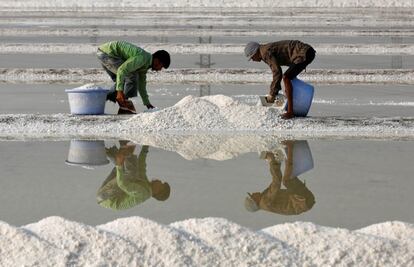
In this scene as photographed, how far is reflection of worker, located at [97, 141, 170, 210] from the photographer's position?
661 centimetres

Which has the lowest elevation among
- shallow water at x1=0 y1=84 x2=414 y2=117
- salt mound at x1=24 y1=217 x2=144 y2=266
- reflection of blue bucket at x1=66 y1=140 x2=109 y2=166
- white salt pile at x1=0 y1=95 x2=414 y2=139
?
shallow water at x1=0 y1=84 x2=414 y2=117

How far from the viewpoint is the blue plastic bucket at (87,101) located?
10.7 m

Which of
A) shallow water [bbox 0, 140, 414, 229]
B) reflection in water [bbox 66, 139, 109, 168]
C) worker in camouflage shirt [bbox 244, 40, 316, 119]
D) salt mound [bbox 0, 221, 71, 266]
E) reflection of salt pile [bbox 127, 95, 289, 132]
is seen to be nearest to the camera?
salt mound [bbox 0, 221, 71, 266]

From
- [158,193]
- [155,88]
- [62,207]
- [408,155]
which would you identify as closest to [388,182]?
[408,155]

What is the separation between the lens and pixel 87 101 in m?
10.7

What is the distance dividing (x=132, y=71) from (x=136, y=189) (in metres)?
3.65

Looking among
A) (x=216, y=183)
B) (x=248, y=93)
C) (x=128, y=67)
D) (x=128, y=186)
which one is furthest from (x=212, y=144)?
(x=248, y=93)

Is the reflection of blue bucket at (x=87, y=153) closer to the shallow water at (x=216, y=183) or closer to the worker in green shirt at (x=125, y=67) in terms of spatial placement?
the shallow water at (x=216, y=183)

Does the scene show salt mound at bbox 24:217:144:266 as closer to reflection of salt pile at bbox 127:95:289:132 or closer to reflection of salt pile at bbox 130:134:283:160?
reflection of salt pile at bbox 130:134:283:160

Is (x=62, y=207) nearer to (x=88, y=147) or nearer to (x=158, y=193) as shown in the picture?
(x=158, y=193)

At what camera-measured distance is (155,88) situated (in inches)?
559

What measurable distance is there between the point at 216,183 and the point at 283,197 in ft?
2.43

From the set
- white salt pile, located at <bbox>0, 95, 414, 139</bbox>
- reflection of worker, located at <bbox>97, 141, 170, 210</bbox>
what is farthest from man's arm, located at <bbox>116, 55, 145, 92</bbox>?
reflection of worker, located at <bbox>97, 141, 170, 210</bbox>

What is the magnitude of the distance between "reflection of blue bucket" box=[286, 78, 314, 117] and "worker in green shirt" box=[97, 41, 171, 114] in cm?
168
